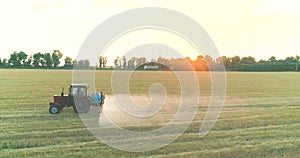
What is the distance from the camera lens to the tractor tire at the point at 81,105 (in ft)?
43.1

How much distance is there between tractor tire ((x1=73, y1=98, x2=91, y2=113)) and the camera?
Answer: 1313 centimetres

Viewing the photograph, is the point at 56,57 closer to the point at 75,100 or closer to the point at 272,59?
the point at 272,59

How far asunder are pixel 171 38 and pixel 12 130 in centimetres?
592

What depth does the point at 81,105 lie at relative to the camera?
43.4ft

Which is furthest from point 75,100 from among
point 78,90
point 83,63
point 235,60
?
point 235,60

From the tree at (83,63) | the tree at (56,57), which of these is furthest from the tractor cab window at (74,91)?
the tree at (56,57)

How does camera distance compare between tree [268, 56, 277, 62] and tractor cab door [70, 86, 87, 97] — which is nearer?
tractor cab door [70, 86, 87, 97]

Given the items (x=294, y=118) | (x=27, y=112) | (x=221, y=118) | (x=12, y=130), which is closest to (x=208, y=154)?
(x=221, y=118)

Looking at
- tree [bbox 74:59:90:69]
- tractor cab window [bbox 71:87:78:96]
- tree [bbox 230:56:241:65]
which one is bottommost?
tractor cab window [bbox 71:87:78:96]

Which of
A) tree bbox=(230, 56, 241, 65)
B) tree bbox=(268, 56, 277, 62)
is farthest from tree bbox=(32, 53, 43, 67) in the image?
tree bbox=(268, 56, 277, 62)

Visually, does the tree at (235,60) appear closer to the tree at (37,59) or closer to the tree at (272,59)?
the tree at (272,59)

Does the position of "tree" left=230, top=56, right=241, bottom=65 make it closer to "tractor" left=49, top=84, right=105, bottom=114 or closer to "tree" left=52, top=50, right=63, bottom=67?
"tree" left=52, top=50, right=63, bottom=67

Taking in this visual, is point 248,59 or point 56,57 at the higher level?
point 248,59

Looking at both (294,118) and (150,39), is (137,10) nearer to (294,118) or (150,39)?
(150,39)
